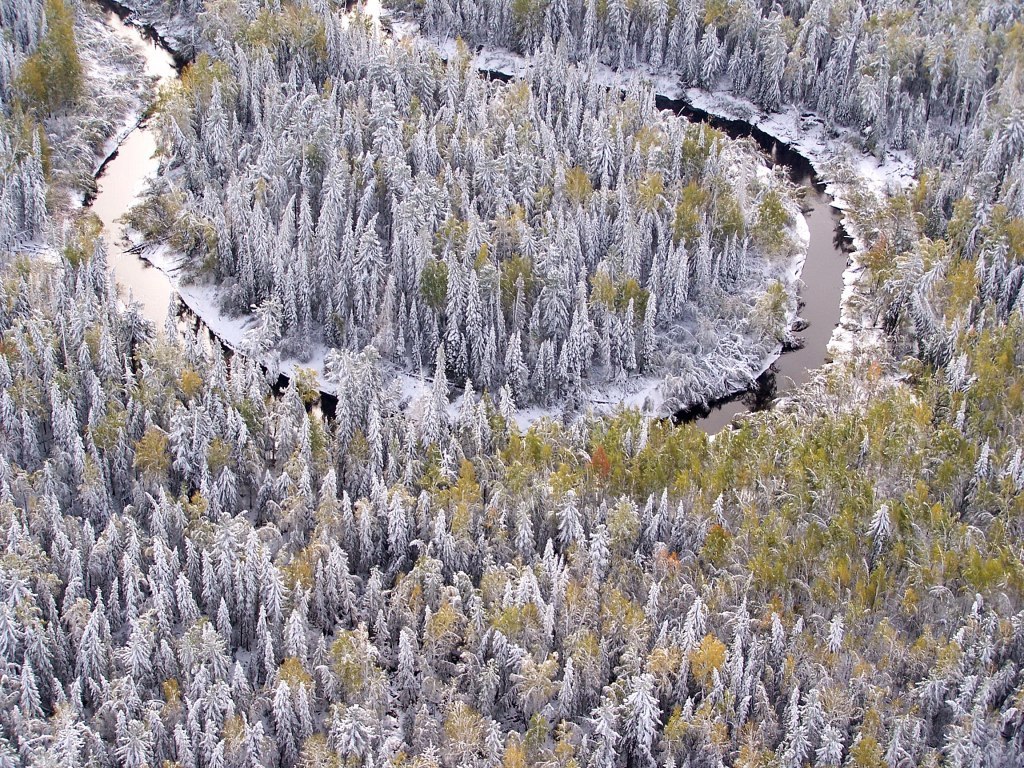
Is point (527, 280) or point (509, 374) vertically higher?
point (527, 280)

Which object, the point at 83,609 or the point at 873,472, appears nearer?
the point at 83,609

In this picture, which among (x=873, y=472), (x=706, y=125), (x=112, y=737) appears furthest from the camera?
(x=706, y=125)

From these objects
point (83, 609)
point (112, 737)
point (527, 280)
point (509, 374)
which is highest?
point (527, 280)

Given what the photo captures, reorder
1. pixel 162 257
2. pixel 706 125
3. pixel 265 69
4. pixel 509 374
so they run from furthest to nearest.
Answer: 1. pixel 265 69
2. pixel 706 125
3. pixel 162 257
4. pixel 509 374

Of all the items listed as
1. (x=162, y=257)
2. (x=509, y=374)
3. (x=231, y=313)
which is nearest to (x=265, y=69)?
(x=162, y=257)

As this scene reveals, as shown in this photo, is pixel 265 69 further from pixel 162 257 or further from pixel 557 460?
pixel 557 460

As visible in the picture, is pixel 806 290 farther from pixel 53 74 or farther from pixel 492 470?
pixel 53 74
